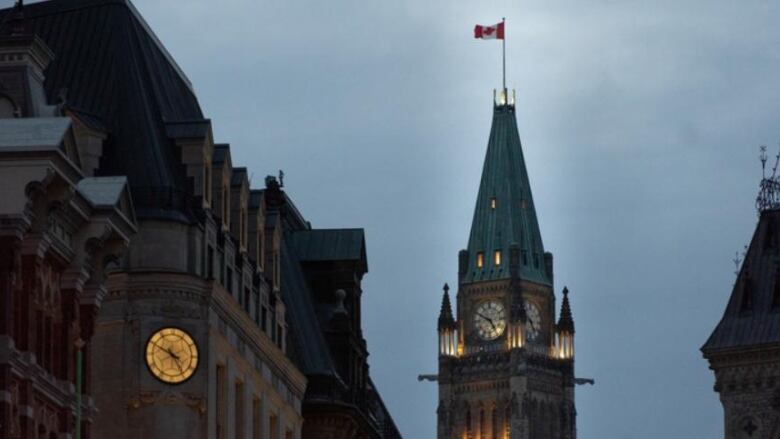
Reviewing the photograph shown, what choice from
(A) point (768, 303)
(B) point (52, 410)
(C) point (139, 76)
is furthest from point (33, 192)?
(A) point (768, 303)

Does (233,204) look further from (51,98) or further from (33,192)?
(33,192)

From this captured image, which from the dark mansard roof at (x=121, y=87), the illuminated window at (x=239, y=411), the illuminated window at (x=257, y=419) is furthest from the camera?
the illuminated window at (x=257, y=419)

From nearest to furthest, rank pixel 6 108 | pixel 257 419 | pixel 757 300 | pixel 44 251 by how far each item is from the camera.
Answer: pixel 44 251, pixel 6 108, pixel 257 419, pixel 757 300

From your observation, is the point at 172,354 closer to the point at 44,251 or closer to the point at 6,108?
the point at 6,108

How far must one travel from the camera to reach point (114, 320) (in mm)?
69250

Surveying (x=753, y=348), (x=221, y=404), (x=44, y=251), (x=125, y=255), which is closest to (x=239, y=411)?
(x=221, y=404)

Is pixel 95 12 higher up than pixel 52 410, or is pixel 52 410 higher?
pixel 95 12

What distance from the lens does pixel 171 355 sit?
2744 inches

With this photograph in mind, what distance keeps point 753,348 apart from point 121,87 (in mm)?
79682

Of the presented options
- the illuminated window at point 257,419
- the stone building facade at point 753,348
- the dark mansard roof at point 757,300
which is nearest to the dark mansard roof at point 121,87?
the illuminated window at point 257,419

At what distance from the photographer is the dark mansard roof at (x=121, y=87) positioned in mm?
70875

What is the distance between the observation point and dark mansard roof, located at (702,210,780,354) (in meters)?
148

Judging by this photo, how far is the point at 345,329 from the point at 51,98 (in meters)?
26.1

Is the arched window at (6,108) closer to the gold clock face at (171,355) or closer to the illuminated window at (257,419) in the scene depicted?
the gold clock face at (171,355)
